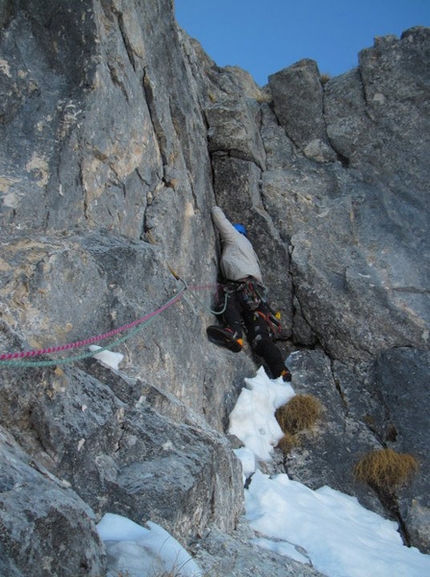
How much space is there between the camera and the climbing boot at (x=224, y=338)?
31.0 feet

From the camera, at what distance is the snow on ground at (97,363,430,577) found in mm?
3547

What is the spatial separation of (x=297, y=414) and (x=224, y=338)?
1.72m

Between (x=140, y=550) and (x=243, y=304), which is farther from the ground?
(x=243, y=304)

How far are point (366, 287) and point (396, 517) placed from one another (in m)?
4.34

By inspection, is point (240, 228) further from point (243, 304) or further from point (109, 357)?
point (109, 357)

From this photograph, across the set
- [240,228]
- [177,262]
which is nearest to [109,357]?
[177,262]

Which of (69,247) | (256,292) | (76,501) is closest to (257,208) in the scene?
(256,292)

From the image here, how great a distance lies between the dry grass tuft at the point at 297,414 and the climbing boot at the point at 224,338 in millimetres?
1254

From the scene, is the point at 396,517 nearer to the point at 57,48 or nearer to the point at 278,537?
the point at 278,537

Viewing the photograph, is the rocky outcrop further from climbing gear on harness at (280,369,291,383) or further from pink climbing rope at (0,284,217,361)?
climbing gear on harness at (280,369,291,383)

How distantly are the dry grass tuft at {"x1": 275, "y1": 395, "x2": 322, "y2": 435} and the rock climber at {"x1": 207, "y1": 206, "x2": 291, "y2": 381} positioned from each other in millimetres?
794

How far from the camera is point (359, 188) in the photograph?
1213cm

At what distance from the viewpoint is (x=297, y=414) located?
28.9 feet

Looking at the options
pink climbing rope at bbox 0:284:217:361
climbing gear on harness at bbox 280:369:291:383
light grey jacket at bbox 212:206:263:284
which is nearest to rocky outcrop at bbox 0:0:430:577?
pink climbing rope at bbox 0:284:217:361
